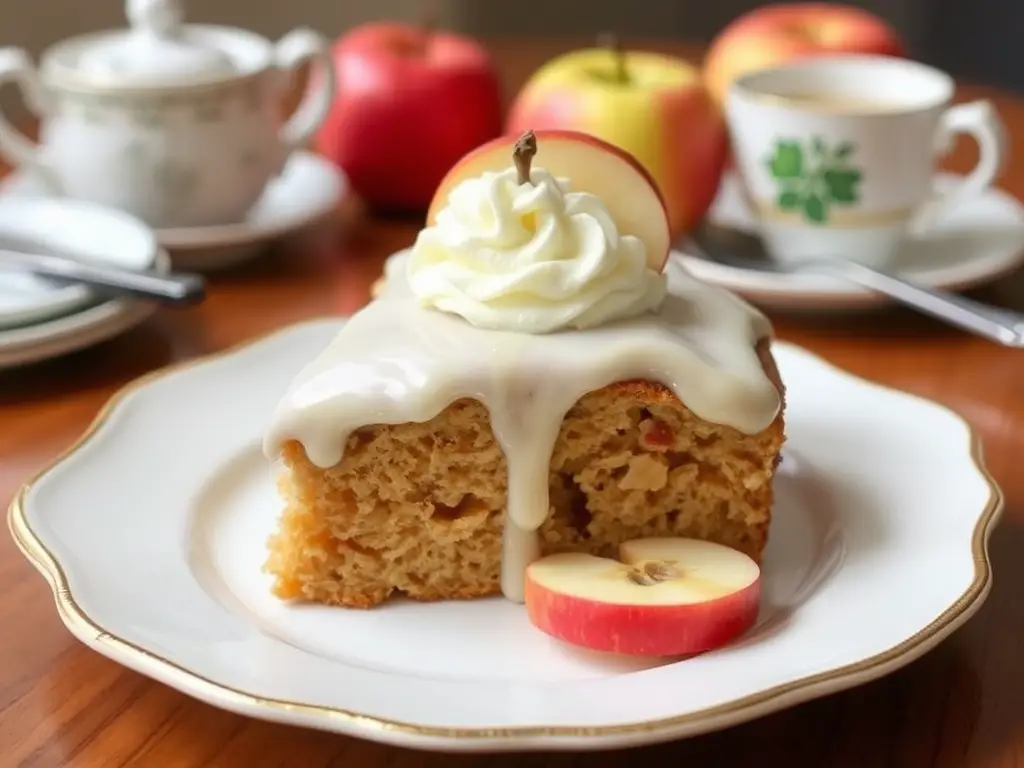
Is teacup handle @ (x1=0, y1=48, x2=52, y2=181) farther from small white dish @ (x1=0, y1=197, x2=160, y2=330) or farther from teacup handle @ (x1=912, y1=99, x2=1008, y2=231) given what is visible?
teacup handle @ (x1=912, y1=99, x2=1008, y2=231)

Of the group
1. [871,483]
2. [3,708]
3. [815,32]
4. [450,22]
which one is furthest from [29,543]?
[450,22]

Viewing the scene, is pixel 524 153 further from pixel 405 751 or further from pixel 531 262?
pixel 405 751

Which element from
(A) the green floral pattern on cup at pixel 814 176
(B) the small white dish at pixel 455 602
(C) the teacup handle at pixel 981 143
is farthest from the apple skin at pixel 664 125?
(B) the small white dish at pixel 455 602

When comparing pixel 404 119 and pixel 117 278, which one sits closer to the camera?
pixel 117 278

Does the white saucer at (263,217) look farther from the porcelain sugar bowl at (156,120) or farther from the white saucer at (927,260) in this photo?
the white saucer at (927,260)

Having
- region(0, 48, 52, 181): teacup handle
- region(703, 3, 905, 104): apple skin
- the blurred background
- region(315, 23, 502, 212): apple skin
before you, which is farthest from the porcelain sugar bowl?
the blurred background

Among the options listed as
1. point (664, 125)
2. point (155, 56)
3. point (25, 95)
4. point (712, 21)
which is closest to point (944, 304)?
point (664, 125)

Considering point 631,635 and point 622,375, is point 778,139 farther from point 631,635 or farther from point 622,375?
point 631,635
